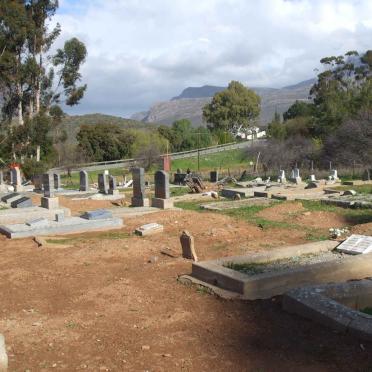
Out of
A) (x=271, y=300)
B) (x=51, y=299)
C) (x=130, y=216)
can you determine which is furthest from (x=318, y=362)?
(x=130, y=216)

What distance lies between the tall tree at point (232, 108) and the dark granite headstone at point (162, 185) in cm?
6361

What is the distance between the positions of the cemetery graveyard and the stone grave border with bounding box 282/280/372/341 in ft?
0.09

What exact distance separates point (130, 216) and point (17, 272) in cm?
703

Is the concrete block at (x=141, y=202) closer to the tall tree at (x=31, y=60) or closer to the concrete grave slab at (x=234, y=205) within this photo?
the concrete grave slab at (x=234, y=205)

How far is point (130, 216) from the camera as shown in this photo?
15.5 meters

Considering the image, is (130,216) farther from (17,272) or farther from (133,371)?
(133,371)

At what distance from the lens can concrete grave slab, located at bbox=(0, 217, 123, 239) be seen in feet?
40.9

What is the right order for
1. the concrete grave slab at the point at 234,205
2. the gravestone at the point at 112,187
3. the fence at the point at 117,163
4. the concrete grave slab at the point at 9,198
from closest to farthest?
the concrete grave slab at the point at 234,205 → the concrete grave slab at the point at 9,198 → the gravestone at the point at 112,187 → the fence at the point at 117,163

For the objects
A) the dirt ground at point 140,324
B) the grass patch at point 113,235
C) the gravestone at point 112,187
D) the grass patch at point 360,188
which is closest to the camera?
the dirt ground at point 140,324

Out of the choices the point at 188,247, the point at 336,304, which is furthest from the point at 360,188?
the point at 336,304

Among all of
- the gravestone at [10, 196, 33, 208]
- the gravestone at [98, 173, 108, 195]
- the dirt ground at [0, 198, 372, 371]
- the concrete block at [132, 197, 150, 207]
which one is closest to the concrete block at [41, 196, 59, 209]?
the gravestone at [10, 196, 33, 208]

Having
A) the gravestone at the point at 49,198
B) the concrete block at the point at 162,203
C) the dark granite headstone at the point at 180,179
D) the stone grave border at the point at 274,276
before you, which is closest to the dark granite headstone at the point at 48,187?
the gravestone at the point at 49,198

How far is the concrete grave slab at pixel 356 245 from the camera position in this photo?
8.38 metres

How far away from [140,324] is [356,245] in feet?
14.6
